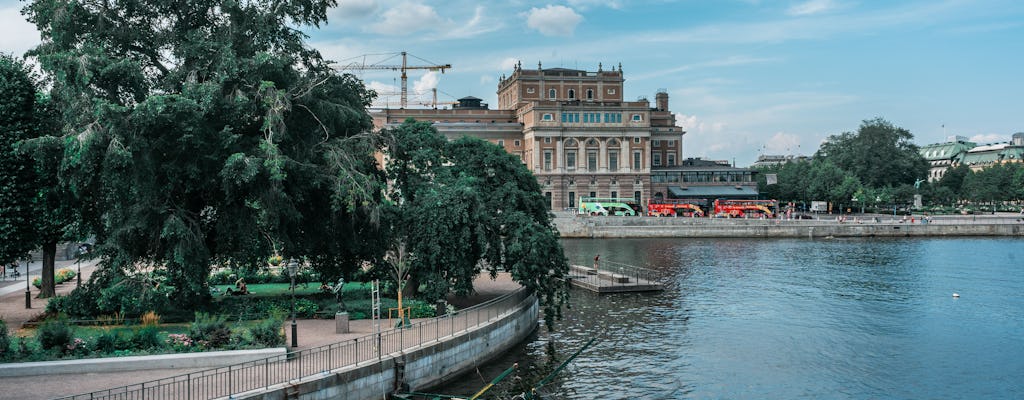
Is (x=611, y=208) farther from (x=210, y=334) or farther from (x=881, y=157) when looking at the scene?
(x=210, y=334)

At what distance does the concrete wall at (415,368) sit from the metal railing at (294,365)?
1.03 ft

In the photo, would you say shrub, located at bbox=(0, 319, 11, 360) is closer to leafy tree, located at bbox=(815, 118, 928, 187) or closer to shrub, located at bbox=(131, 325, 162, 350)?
shrub, located at bbox=(131, 325, 162, 350)

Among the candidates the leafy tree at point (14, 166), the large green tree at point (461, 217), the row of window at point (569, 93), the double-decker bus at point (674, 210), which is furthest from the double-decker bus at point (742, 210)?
the leafy tree at point (14, 166)

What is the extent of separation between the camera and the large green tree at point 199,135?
91.6 ft

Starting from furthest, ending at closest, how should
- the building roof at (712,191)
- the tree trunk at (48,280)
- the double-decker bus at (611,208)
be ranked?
the building roof at (712,191), the double-decker bus at (611,208), the tree trunk at (48,280)

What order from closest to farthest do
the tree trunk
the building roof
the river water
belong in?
the river water < the tree trunk < the building roof

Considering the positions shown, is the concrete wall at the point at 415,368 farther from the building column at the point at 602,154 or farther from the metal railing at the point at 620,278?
the building column at the point at 602,154

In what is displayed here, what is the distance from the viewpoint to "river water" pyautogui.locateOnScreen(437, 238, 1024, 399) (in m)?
27.7

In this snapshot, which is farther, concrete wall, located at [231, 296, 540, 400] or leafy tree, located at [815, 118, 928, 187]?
leafy tree, located at [815, 118, 928, 187]

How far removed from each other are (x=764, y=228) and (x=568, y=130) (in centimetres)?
3062

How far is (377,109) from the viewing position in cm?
11112

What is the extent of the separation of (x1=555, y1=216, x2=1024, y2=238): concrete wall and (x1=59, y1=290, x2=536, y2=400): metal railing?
63.0 metres

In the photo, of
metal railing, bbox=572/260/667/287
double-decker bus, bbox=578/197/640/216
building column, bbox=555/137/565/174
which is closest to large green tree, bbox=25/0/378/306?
metal railing, bbox=572/260/667/287

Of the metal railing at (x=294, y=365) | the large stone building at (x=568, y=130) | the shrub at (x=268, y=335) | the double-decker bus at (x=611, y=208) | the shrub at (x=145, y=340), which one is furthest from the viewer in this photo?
the large stone building at (x=568, y=130)
